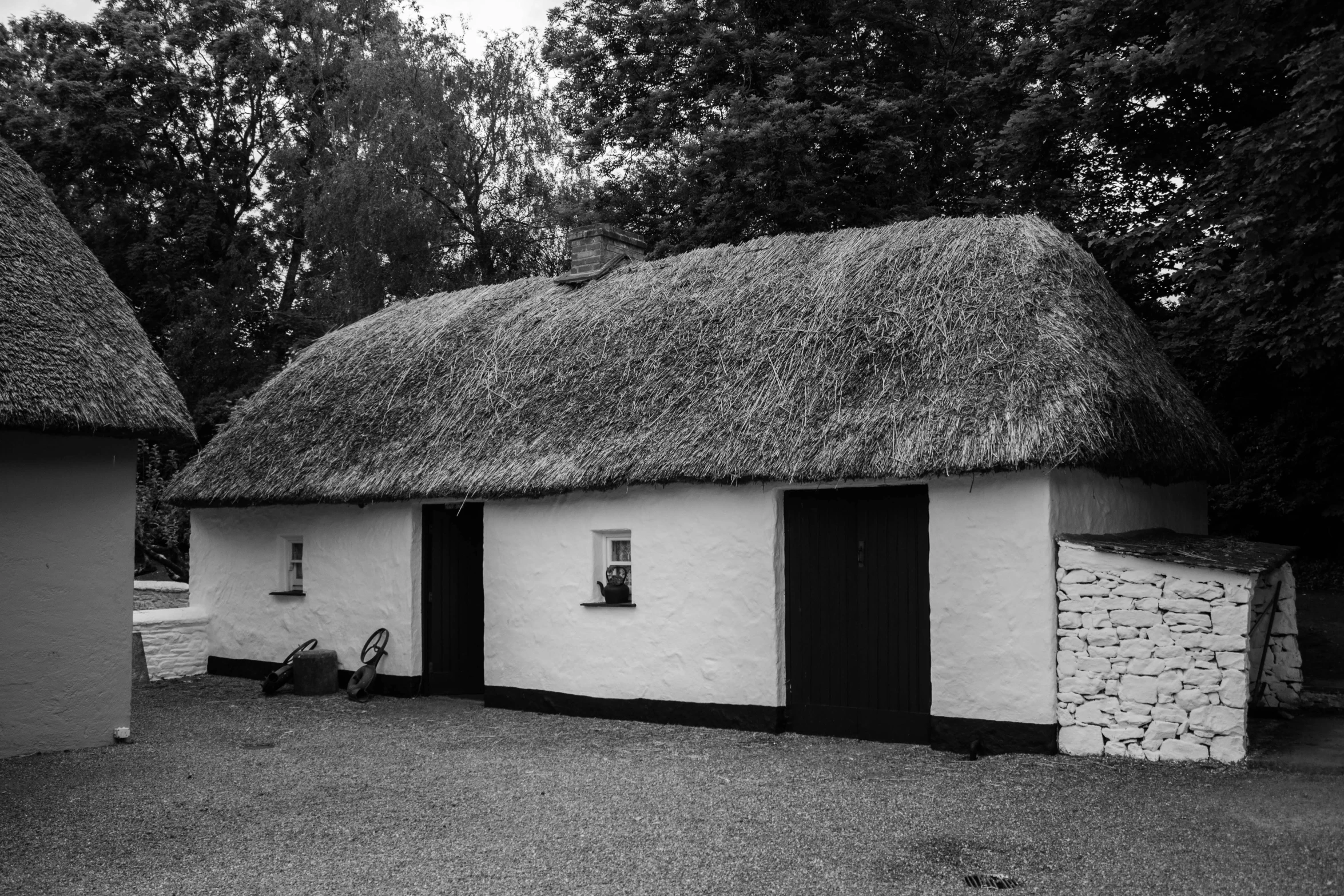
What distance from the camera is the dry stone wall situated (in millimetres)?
7934

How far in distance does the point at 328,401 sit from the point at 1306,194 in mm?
11110

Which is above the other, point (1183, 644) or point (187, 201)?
point (187, 201)

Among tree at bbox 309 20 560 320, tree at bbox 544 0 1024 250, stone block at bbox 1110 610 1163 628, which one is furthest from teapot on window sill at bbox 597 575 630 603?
tree at bbox 309 20 560 320

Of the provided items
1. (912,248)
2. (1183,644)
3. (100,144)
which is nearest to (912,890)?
(1183,644)

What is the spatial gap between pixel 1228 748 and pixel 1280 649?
3089 mm

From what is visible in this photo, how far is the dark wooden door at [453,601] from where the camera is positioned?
12.6 metres

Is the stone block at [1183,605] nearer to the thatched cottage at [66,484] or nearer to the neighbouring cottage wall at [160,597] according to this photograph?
the thatched cottage at [66,484]

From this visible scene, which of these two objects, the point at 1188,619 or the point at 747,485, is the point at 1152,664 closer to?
the point at 1188,619

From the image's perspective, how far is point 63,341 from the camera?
8.69 meters

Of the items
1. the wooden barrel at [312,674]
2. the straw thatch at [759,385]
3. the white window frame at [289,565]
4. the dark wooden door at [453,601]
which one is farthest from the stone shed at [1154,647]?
the white window frame at [289,565]

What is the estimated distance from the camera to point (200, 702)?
12.2m

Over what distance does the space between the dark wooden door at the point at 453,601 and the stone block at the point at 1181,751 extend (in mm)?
7115

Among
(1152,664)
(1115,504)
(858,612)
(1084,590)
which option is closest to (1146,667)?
(1152,664)

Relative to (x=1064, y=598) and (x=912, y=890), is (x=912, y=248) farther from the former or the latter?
(x=912, y=890)
